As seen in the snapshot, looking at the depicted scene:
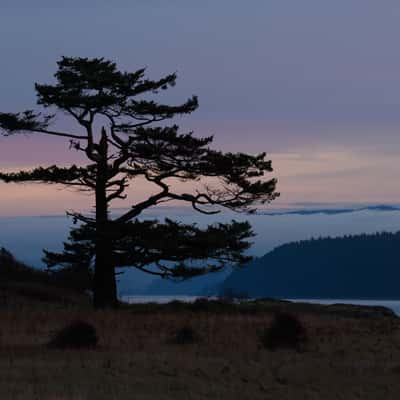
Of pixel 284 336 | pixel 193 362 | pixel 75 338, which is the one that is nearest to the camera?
pixel 193 362

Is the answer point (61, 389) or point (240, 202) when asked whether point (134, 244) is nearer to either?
point (240, 202)

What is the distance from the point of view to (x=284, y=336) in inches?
992

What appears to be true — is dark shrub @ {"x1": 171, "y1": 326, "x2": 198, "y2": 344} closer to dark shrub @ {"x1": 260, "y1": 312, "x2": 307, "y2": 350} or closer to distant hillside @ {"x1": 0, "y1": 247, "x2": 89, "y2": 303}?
dark shrub @ {"x1": 260, "y1": 312, "x2": 307, "y2": 350}

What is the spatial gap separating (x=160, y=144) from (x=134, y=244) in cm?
425

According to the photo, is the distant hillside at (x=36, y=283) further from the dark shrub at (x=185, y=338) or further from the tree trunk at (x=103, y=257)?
the dark shrub at (x=185, y=338)

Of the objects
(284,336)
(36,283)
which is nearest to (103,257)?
(36,283)

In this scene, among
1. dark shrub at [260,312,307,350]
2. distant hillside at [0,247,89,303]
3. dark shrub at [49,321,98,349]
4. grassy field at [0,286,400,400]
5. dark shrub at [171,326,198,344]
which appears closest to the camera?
grassy field at [0,286,400,400]

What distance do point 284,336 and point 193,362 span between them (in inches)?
185

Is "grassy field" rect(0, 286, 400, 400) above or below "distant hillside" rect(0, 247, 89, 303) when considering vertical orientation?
below

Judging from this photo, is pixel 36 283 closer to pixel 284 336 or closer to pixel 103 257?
pixel 103 257

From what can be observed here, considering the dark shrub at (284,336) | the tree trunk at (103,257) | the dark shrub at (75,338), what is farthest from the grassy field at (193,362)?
the tree trunk at (103,257)

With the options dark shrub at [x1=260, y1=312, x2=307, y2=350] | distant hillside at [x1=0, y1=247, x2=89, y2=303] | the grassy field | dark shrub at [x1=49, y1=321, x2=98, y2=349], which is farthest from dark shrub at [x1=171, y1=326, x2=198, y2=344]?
distant hillside at [x1=0, y1=247, x2=89, y2=303]

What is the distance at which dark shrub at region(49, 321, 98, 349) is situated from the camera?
23516 mm

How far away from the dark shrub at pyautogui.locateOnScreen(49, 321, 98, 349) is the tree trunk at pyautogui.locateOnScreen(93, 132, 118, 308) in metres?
16.1
